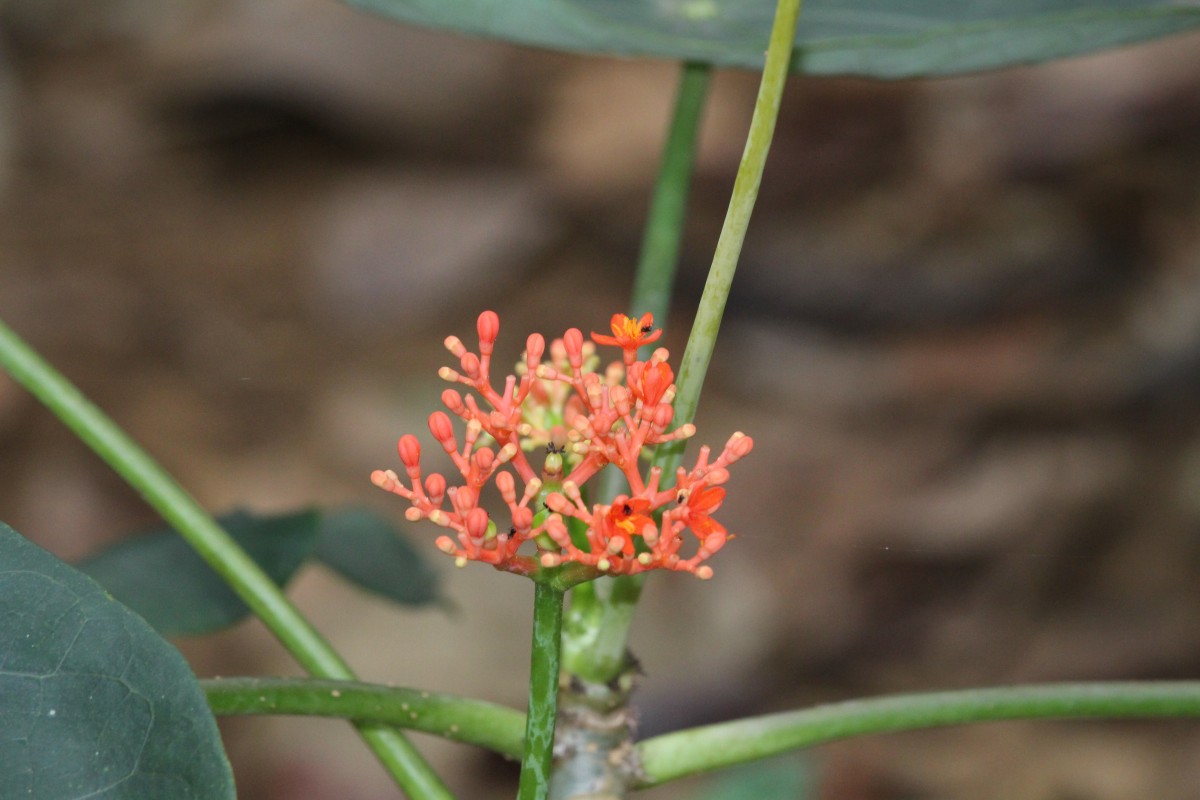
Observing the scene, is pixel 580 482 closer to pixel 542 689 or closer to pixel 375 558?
pixel 542 689

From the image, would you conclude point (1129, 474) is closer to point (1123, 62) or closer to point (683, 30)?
point (1123, 62)

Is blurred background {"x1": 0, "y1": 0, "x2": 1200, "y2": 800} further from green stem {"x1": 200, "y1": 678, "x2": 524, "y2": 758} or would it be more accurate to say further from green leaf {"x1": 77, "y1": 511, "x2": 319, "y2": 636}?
green stem {"x1": 200, "y1": 678, "x2": 524, "y2": 758}

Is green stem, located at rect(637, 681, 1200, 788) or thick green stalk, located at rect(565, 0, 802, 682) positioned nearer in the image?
thick green stalk, located at rect(565, 0, 802, 682)

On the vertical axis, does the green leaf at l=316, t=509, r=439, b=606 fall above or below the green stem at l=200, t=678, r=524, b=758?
below

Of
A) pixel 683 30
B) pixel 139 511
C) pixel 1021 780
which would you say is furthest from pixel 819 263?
pixel 683 30

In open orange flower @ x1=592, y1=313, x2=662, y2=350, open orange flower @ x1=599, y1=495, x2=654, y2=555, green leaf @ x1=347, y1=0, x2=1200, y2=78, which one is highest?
green leaf @ x1=347, y1=0, x2=1200, y2=78

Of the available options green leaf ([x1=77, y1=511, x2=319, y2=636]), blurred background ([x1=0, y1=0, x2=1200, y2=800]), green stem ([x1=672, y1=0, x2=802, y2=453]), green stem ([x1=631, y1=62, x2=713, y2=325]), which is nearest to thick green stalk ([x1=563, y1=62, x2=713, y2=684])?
green stem ([x1=631, y1=62, x2=713, y2=325])

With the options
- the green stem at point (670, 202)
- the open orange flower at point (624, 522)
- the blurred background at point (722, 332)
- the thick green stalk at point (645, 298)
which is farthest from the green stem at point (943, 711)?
the blurred background at point (722, 332)
